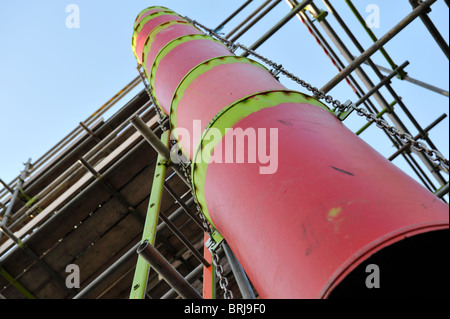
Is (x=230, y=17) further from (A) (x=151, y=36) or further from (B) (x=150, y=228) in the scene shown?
(B) (x=150, y=228)

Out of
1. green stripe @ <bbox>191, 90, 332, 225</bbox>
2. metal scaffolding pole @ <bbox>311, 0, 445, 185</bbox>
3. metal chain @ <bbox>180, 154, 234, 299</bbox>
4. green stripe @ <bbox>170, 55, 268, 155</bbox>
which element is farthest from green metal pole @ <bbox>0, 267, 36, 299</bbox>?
metal scaffolding pole @ <bbox>311, 0, 445, 185</bbox>

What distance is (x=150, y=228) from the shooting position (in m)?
3.59

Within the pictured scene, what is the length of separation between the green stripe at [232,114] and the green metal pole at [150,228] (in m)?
0.77

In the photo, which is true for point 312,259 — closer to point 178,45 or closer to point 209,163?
point 209,163

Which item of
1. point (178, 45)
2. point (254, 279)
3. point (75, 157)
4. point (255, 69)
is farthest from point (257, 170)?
point (75, 157)

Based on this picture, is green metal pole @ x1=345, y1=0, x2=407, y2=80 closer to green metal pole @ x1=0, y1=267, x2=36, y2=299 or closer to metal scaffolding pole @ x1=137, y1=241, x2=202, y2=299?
metal scaffolding pole @ x1=137, y1=241, x2=202, y2=299

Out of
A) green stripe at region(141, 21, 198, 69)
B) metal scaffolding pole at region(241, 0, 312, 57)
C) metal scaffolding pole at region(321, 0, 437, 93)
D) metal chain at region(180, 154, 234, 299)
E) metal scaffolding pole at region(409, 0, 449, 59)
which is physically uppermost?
green stripe at region(141, 21, 198, 69)

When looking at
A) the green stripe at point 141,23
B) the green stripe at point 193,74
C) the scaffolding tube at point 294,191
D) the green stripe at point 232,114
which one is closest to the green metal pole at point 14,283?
the green stripe at point 141,23

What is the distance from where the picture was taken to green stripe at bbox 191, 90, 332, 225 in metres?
2.61

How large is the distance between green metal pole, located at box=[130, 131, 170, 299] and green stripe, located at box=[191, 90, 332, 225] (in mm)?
769

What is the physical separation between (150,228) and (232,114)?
1.31 meters

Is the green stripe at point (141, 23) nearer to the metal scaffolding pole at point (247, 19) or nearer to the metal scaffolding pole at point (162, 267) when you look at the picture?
the metal scaffolding pole at point (247, 19)
